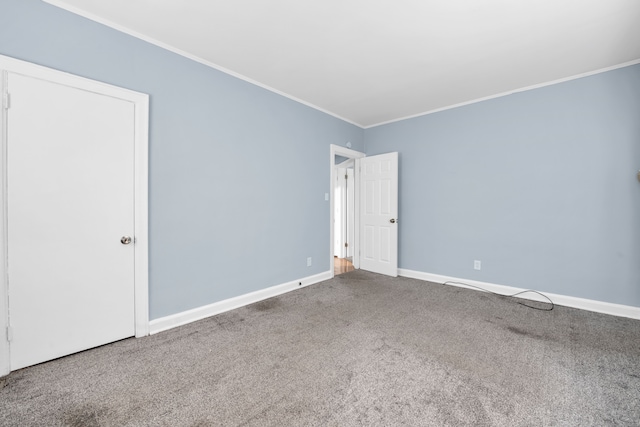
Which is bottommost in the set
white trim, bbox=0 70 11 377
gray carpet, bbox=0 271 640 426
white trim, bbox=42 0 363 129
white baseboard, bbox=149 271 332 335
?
gray carpet, bbox=0 271 640 426

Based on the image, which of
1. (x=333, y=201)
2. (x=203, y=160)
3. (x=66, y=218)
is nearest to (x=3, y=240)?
(x=66, y=218)

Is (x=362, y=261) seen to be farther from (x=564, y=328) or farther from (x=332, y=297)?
(x=564, y=328)

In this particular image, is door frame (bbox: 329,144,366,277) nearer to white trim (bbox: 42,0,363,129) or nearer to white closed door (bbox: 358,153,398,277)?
white closed door (bbox: 358,153,398,277)

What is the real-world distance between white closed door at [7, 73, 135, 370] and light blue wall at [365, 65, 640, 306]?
153 inches

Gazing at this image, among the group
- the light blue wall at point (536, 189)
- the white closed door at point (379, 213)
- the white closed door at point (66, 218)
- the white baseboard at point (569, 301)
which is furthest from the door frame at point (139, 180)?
the white baseboard at point (569, 301)

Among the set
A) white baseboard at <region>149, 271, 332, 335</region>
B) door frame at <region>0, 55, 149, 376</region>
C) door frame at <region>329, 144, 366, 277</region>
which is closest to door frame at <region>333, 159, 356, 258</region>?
door frame at <region>329, 144, 366, 277</region>

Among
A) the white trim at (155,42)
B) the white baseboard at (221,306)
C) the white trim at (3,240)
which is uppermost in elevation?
the white trim at (155,42)

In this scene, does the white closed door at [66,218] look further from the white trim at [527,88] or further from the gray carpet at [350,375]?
the white trim at [527,88]

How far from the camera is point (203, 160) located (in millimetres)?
2781

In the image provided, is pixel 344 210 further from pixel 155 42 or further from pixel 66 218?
pixel 66 218

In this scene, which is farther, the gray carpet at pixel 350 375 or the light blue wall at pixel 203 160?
the light blue wall at pixel 203 160

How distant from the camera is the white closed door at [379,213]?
4.40m

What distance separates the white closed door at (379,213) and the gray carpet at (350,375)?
1682 mm

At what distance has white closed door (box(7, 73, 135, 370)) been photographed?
185 centimetres
